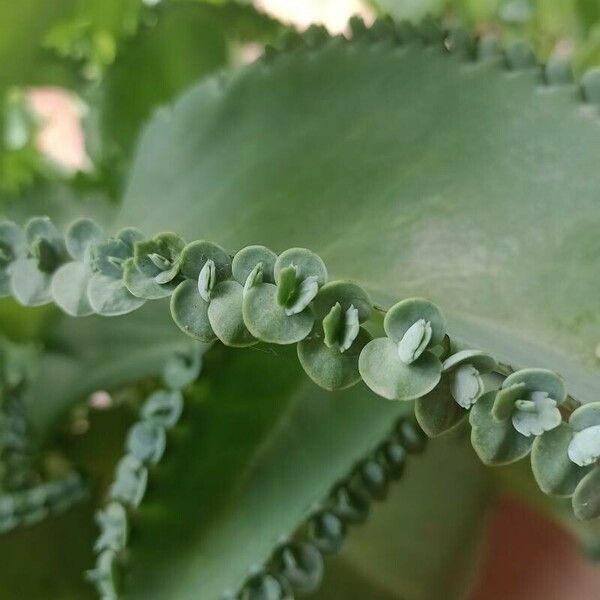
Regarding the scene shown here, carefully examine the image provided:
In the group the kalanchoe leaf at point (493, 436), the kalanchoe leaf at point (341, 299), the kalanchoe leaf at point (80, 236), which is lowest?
the kalanchoe leaf at point (80, 236)

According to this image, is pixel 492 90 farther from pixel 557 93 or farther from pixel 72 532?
pixel 72 532

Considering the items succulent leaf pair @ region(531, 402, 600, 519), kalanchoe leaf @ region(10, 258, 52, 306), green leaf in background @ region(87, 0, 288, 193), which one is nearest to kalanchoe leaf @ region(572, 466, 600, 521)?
succulent leaf pair @ region(531, 402, 600, 519)

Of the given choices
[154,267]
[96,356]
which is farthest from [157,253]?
[96,356]

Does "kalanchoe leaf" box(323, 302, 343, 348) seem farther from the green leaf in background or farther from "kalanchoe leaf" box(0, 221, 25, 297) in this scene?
the green leaf in background

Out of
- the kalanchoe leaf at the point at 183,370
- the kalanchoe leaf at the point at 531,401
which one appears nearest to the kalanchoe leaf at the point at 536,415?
the kalanchoe leaf at the point at 531,401

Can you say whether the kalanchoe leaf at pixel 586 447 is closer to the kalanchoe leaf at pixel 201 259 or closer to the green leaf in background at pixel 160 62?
the kalanchoe leaf at pixel 201 259

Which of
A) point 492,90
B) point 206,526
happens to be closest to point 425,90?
point 492,90

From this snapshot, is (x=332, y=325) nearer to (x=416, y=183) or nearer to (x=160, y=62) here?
(x=416, y=183)
